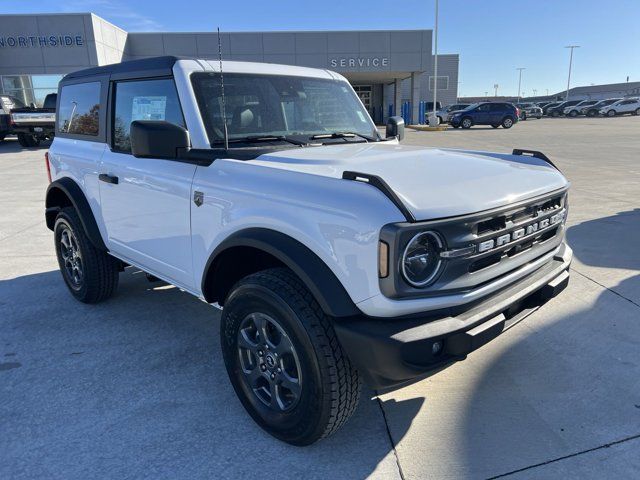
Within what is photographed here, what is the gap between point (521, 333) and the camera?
12.1 ft

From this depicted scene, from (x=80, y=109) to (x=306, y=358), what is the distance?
332 centimetres

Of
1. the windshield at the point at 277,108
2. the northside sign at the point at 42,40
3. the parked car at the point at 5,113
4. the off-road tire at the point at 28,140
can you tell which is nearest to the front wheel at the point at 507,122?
the northside sign at the point at 42,40

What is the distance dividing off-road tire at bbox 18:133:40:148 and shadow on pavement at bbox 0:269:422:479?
19.2 meters

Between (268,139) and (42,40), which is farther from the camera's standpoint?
(42,40)

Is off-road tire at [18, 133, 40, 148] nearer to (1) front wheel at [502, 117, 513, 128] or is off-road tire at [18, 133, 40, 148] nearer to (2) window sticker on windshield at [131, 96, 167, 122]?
(2) window sticker on windshield at [131, 96, 167, 122]

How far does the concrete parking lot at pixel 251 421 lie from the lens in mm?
2379

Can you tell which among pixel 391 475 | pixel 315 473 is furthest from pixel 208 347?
pixel 391 475

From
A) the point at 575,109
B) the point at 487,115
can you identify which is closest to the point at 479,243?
the point at 487,115

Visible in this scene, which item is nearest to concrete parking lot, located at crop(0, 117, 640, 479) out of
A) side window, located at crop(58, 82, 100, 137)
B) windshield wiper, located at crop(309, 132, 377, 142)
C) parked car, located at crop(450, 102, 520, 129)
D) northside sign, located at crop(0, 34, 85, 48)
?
side window, located at crop(58, 82, 100, 137)

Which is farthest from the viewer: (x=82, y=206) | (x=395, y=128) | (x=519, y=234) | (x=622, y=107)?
(x=622, y=107)

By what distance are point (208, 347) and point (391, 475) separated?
1.74 m

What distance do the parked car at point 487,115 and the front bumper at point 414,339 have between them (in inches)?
1300

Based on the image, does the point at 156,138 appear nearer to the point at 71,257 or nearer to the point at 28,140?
the point at 71,257

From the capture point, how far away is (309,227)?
222 centimetres
